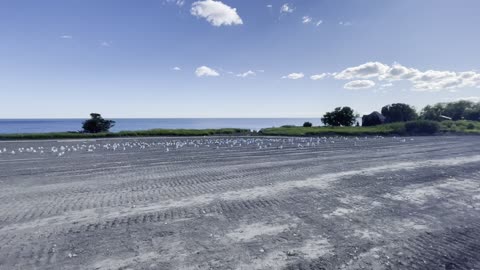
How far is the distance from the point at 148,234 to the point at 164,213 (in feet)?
4.40

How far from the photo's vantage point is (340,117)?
67.6 metres

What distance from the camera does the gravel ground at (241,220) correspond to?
16.4 feet

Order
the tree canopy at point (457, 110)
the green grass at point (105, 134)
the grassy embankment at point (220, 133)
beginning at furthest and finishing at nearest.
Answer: the tree canopy at point (457, 110) < the grassy embankment at point (220, 133) < the green grass at point (105, 134)

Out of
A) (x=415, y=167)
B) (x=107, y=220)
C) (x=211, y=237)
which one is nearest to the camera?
(x=211, y=237)

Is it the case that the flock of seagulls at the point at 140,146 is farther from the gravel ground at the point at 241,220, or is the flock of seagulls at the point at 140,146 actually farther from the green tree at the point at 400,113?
the green tree at the point at 400,113

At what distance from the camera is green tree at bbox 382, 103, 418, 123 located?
2687 inches

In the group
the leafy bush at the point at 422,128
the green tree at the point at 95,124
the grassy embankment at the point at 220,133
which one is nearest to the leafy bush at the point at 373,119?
the grassy embankment at the point at 220,133

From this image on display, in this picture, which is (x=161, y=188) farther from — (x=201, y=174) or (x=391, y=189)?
(x=391, y=189)

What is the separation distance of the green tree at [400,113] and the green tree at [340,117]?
7822 millimetres

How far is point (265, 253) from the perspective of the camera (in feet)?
16.9

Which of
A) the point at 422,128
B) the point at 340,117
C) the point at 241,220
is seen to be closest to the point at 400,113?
the point at 340,117

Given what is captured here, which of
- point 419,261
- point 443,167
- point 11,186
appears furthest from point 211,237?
point 443,167

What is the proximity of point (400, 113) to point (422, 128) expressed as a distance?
2332 centimetres

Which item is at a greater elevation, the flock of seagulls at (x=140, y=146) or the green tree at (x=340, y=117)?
the green tree at (x=340, y=117)
